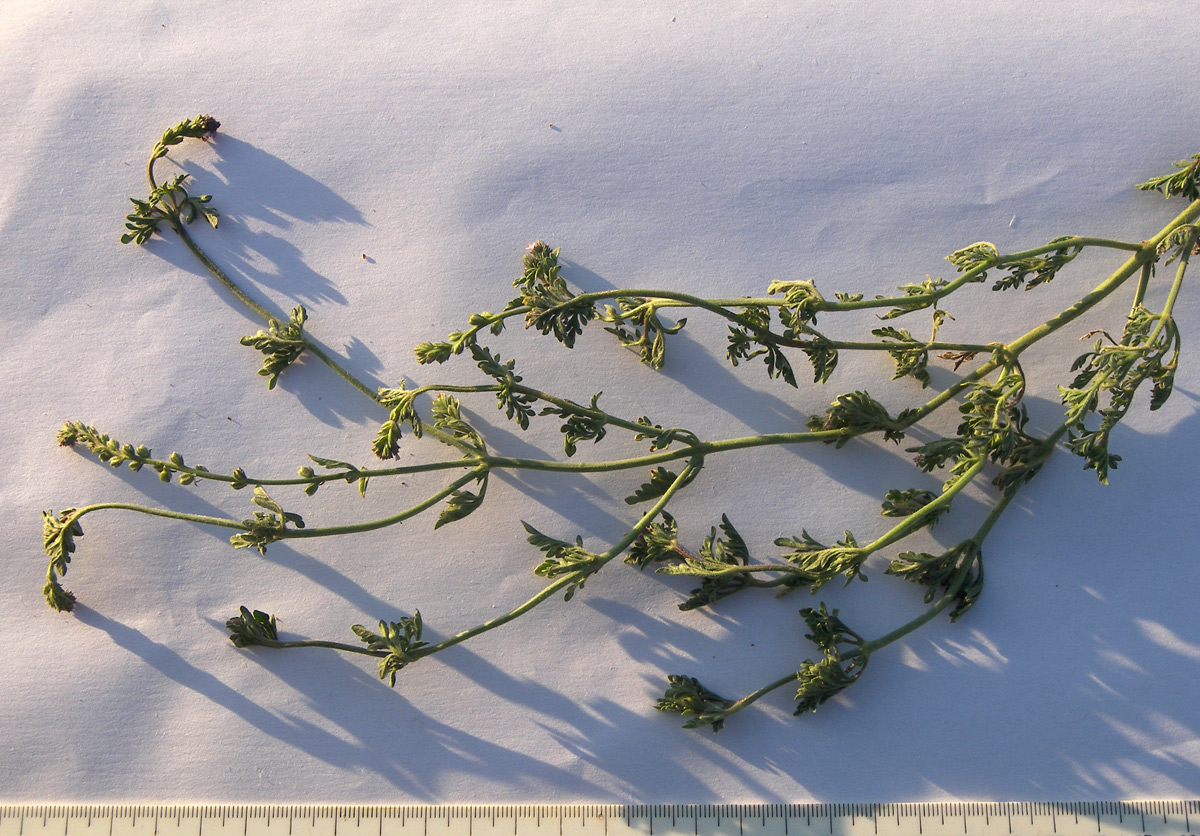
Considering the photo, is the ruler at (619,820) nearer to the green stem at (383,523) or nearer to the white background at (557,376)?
the white background at (557,376)

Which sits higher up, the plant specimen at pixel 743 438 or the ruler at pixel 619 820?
the plant specimen at pixel 743 438

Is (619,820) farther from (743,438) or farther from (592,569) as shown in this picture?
(743,438)

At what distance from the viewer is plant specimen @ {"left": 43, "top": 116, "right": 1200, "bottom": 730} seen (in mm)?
1920

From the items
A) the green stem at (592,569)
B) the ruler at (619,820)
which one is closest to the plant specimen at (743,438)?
the green stem at (592,569)

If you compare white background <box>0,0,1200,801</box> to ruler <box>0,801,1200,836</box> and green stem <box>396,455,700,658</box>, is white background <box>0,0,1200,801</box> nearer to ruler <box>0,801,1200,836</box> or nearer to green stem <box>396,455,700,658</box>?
ruler <box>0,801,1200,836</box>

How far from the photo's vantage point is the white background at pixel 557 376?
7.59ft

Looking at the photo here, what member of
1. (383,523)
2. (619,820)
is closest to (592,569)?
(383,523)

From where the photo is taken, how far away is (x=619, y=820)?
2305 millimetres

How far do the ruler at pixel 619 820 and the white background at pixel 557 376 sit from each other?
0.16 ft

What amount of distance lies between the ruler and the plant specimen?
35 cm

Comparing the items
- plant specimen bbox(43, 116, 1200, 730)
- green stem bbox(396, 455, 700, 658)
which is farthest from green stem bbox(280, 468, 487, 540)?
green stem bbox(396, 455, 700, 658)

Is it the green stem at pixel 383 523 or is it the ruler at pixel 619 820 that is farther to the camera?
the ruler at pixel 619 820

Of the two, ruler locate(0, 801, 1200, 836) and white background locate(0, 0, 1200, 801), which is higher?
white background locate(0, 0, 1200, 801)

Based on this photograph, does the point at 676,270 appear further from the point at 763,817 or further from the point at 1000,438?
the point at 763,817
